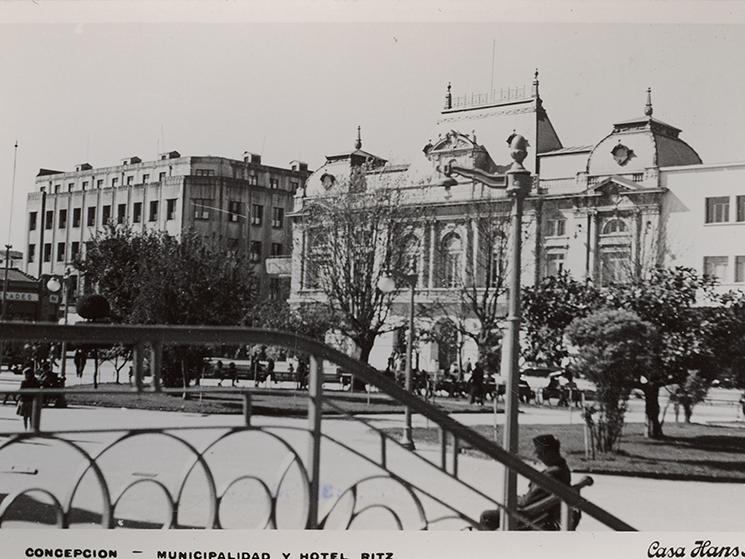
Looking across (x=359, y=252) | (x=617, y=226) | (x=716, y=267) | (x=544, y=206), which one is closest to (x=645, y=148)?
(x=617, y=226)

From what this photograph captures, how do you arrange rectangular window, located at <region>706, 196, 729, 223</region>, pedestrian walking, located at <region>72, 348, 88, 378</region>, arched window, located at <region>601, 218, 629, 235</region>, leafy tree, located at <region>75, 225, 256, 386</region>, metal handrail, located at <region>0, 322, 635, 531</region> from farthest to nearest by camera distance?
arched window, located at <region>601, 218, 629, 235</region> → leafy tree, located at <region>75, 225, 256, 386</region> → rectangular window, located at <region>706, 196, 729, 223</region> → pedestrian walking, located at <region>72, 348, 88, 378</region> → metal handrail, located at <region>0, 322, 635, 531</region>

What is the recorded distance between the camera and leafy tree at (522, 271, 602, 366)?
3.32 m

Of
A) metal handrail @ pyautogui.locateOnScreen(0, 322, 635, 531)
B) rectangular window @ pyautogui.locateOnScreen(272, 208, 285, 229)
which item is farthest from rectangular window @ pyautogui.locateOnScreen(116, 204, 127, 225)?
metal handrail @ pyautogui.locateOnScreen(0, 322, 635, 531)

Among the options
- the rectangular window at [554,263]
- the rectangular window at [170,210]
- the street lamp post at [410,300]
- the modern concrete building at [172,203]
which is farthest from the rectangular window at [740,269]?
the rectangular window at [170,210]

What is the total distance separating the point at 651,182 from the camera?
316 cm

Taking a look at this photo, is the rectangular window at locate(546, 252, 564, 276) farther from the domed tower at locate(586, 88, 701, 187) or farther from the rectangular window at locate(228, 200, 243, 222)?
the rectangular window at locate(228, 200, 243, 222)

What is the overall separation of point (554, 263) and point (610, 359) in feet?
2.02

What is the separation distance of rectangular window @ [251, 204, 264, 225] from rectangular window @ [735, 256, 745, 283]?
5.83 ft

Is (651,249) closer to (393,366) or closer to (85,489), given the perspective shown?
(393,366)

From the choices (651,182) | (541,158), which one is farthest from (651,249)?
(541,158)

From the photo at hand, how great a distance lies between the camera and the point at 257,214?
→ 10.2ft

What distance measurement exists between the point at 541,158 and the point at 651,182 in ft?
1.40

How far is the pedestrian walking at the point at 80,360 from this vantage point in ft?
8.39

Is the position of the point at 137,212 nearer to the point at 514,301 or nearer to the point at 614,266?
the point at 514,301
